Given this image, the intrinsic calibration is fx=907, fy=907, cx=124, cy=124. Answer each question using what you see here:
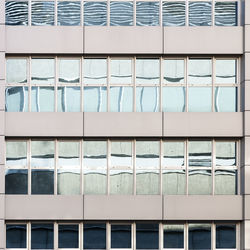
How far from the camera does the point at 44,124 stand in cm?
2725

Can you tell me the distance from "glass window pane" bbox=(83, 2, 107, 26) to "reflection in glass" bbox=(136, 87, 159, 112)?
2.38 meters

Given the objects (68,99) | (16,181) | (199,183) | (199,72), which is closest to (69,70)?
(68,99)

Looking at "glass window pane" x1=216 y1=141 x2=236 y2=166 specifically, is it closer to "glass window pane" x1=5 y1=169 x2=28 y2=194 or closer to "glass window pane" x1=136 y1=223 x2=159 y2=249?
"glass window pane" x1=136 y1=223 x2=159 y2=249

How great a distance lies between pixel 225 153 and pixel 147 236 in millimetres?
3471

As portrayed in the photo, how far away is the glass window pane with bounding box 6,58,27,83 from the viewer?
2777cm

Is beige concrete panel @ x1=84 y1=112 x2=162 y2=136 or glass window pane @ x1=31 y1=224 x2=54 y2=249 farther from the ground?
beige concrete panel @ x1=84 y1=112 x2=162 y2=136

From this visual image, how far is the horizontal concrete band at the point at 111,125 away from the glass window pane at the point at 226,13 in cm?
302

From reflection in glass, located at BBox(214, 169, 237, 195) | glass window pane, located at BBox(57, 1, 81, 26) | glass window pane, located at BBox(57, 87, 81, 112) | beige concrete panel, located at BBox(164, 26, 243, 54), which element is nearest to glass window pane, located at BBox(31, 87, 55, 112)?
glass window pane, located at BBox(57, 87, 81, 112)

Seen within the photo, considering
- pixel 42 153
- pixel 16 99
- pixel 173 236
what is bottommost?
pixel 173 236

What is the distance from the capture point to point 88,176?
27.5 m

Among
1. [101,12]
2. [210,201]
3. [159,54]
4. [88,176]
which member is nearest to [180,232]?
[210,201]

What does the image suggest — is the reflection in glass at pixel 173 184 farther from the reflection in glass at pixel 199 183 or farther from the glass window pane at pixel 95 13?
the glass window pane at pixel 95 13

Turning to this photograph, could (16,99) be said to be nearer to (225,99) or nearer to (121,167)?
(121,167)

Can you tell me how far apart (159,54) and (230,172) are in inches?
165
